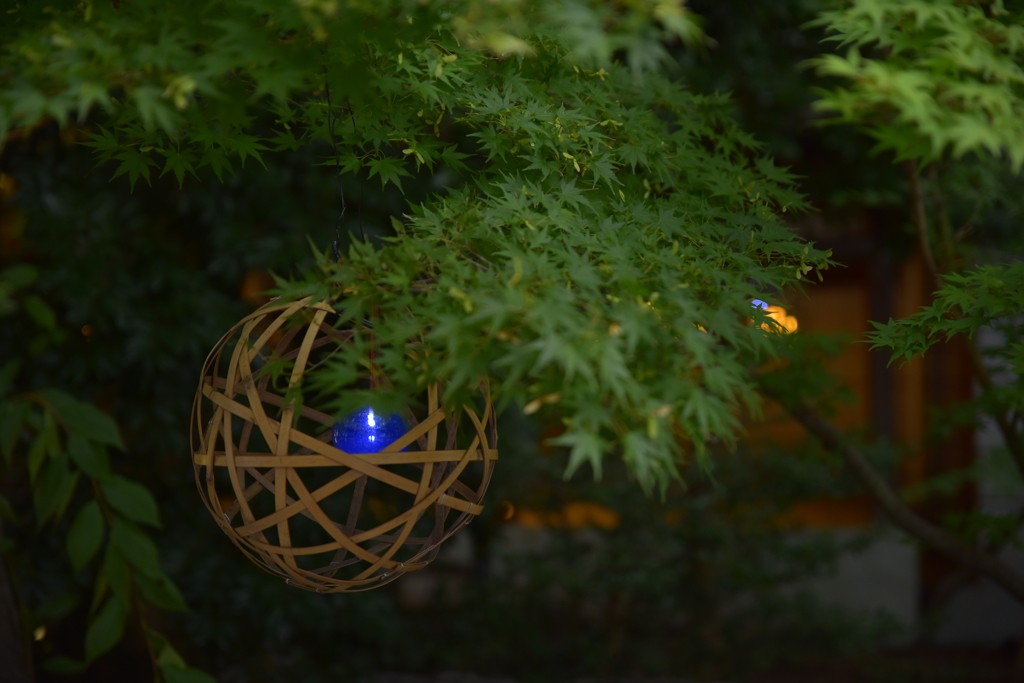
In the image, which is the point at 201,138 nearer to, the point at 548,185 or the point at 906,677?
the point at 548,185

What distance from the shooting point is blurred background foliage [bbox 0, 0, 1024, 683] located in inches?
109

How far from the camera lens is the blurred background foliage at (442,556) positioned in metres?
2.77

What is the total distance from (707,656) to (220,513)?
117 inches

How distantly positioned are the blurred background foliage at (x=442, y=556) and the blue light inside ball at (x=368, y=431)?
121cm

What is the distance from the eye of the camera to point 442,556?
3787 mm

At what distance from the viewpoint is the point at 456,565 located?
4.34 metres

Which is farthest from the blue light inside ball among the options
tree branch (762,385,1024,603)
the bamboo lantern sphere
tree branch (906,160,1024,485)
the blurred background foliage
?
tree branch (906,160,1024,485)

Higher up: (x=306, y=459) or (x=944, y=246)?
(x=306, y=459)

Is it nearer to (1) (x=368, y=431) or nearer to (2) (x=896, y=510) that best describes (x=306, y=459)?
(1) (x=368, y=431)

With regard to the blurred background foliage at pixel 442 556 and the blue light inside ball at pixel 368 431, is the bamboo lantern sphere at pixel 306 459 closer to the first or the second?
the blue light inside ball at pixel 368 431

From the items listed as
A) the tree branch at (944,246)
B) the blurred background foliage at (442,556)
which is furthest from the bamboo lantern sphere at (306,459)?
the tree branch at (944,246)

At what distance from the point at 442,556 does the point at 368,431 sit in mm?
2607

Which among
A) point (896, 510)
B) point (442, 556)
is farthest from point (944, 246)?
point (442, 556)

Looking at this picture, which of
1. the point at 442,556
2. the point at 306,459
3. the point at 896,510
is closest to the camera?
the point at 306,459
